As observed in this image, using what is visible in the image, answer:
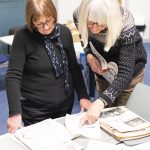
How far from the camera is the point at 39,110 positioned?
1.71 metres

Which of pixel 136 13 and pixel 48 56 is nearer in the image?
pixel 48 56

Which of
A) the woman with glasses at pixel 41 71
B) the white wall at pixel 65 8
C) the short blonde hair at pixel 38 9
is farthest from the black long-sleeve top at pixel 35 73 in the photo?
the white wall at pixel 65 8

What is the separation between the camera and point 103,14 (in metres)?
1.46

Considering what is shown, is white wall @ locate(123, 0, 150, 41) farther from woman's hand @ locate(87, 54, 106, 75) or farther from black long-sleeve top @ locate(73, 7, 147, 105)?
black long-sleeve top @ locate(73, 7, 147, 105)

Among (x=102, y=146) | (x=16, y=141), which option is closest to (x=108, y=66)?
(x=102, y=146)

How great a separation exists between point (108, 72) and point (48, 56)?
39 centimetres

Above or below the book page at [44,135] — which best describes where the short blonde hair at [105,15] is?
above

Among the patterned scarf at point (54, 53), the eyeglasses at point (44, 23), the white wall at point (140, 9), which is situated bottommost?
the white wall at point (140, 9)

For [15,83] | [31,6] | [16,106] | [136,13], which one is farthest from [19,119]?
[136,13]

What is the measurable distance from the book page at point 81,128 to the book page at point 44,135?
0.03 metres

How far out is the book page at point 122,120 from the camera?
1.44 metres

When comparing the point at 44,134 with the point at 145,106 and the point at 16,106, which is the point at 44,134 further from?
the point at 145,106

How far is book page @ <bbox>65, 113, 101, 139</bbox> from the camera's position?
1.41 meters

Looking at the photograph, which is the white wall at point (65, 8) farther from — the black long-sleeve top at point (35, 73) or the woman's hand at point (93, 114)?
the woman's hand at point (93, 114)
